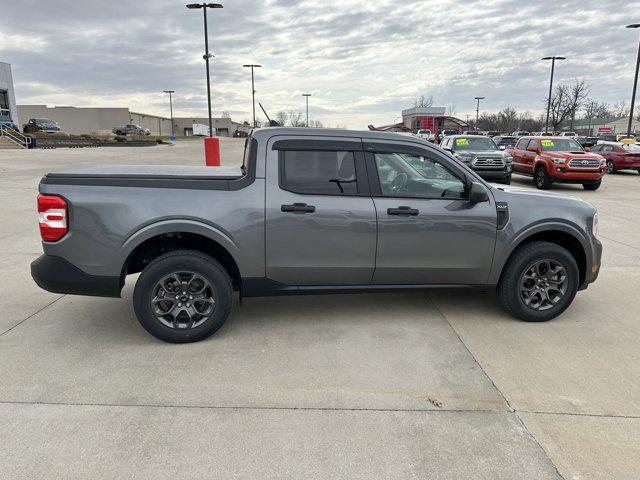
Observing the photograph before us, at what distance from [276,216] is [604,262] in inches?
202

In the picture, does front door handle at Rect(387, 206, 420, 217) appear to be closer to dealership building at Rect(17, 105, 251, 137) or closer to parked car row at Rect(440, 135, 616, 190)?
parked car row at Rect(440, 135, 616, 190)

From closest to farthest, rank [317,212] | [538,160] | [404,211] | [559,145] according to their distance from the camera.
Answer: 1. [317,212]
2. [404,211]
3. [538,160]
4. [559,145]

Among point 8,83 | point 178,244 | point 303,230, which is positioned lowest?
point 178,244

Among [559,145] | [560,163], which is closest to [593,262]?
[560,163]

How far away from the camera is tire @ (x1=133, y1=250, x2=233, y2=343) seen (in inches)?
144

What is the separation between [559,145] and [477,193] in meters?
14.0

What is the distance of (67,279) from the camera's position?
364 centimetres

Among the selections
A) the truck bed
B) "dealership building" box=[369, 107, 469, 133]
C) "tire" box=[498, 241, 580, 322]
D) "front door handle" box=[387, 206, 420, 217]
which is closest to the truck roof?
the truck bed

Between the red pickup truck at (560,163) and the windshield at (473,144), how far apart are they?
134cm

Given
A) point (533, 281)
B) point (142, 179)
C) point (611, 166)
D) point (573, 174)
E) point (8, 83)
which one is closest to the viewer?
point (142, 179)

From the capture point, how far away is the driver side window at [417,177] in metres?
4.04

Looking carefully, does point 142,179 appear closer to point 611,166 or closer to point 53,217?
point 53,217

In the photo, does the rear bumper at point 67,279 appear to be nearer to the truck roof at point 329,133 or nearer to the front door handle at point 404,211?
the truck roof at point 329,133

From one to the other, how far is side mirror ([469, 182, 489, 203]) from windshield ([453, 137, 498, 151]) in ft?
43.5
